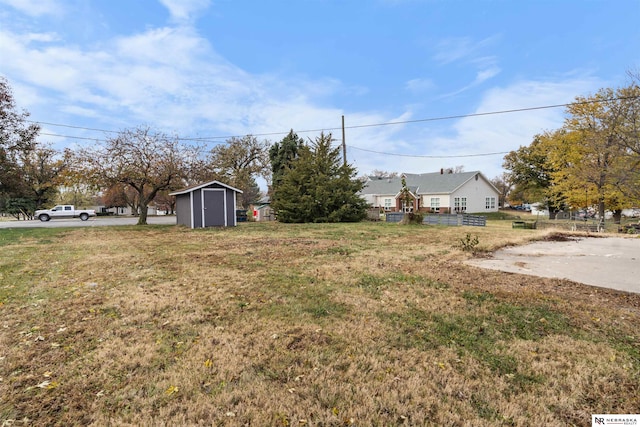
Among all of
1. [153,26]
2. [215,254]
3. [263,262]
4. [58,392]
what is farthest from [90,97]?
[58,392]

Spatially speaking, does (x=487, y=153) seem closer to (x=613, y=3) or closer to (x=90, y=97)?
(x=613, y=3)

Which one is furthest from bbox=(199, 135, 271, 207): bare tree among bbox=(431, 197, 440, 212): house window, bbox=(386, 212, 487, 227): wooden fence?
bbox=(431, 197, 440, 212): house window

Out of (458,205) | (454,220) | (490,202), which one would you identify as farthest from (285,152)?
(490,202)

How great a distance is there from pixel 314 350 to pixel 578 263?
730 cm

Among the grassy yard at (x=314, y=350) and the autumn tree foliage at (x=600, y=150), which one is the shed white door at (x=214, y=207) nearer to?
the grassy yard at (x=314, y=350)

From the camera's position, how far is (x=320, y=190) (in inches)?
819

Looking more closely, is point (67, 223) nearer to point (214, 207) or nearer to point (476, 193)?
point (214, 207)

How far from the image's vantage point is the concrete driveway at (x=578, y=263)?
5.56m

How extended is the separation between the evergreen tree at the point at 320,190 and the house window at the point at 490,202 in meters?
21.3

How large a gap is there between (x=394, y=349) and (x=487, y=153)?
104 ft

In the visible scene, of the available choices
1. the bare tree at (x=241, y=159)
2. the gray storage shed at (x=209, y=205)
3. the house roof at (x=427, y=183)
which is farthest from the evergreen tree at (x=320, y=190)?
the bare tree at (x=241, y=159)

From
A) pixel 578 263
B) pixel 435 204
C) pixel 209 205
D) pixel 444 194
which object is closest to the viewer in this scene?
pixel 578 263

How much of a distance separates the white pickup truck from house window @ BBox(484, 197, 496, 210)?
41.2m

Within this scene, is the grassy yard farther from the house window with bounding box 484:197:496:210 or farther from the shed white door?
the house window with bounding box 484:197:496:210
